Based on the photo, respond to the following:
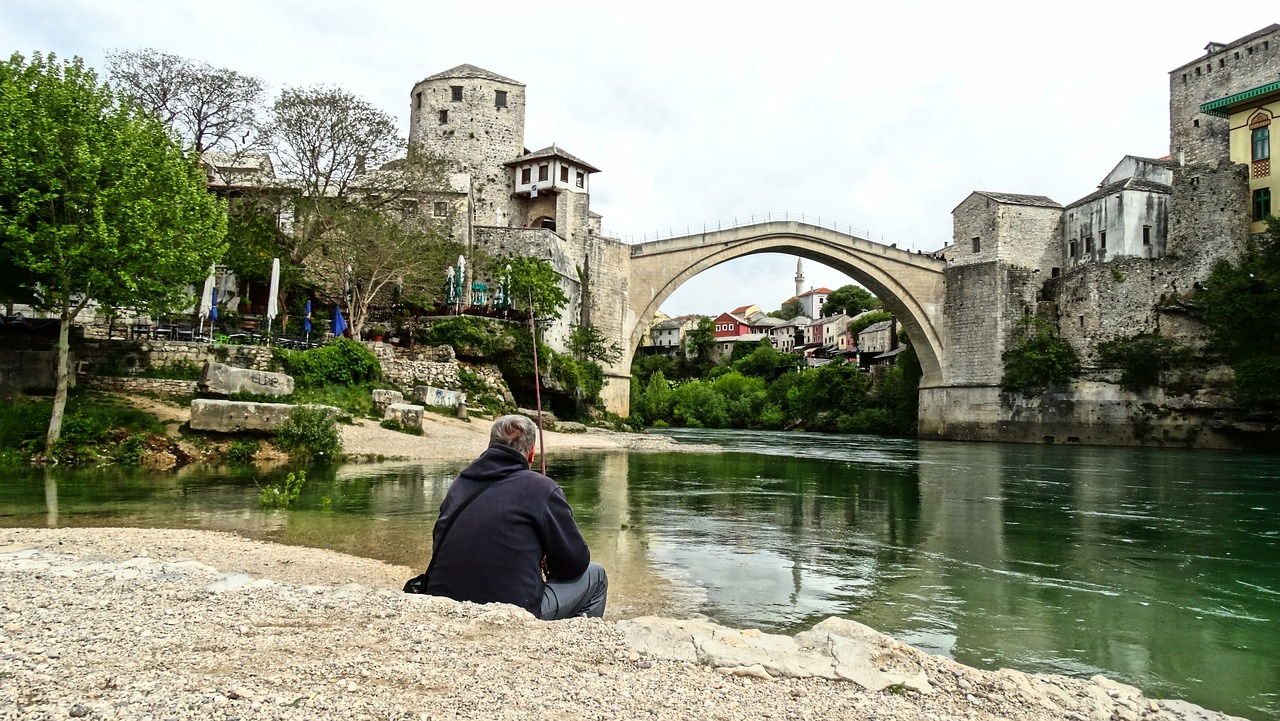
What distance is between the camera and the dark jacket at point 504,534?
3.57 metres

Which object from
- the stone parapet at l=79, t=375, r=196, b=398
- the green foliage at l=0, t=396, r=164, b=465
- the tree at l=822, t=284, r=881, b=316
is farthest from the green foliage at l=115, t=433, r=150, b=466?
the tree at l=822, t=284, r=881, b=316

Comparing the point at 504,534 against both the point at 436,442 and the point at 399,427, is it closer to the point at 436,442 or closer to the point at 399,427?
the point at 436,442

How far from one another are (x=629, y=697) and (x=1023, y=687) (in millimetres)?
1674

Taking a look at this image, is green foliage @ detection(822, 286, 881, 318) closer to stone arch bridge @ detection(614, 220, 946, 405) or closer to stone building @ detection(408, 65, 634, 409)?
stone arch bridge @ detection(614, 220, 946, 405)

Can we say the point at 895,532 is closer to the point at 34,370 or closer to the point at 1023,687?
the point at 1023,687

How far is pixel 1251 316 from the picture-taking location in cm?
2919

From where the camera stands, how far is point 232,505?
9008 millimetres

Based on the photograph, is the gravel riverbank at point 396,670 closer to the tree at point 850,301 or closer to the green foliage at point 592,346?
the green foliage at point 592,346

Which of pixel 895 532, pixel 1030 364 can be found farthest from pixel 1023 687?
pixel 1030 364

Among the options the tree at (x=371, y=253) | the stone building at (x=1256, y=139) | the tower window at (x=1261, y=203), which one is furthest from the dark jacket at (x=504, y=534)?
the tower window at (x=1261, y=203)

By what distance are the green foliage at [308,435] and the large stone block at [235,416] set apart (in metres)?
0.19

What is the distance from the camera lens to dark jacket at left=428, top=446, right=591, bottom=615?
3570 mm

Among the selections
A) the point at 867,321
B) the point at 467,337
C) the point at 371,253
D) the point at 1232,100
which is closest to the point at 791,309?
the point at 867,321

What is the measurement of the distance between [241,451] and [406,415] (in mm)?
4746
